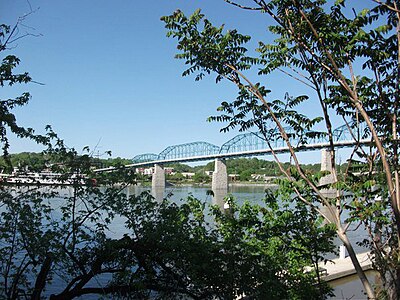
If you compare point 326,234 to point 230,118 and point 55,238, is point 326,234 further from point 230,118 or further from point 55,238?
point 55,238

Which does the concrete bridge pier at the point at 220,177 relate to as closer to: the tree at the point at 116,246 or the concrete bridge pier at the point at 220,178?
the concrete bridge pier at the point at 220,178

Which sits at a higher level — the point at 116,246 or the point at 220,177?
the point at 220,177

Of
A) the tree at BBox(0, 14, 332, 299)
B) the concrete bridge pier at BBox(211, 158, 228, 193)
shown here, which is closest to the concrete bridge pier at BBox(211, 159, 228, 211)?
the concrete bridge pier at BBox(211, 158, 228, 193)

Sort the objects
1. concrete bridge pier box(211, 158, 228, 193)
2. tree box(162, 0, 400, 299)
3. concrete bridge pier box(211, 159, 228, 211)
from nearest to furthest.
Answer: tree box(162, 0, 400, 299) < concrete bridge pier box(211, 159, 228, 211) < concrete bridge pier box(211, 158, 228, 193)

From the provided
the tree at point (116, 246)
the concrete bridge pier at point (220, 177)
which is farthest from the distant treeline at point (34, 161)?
the concrete bridge pier at point (220, 177)

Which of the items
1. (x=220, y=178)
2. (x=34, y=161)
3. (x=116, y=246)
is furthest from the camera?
(x=220, y=178)

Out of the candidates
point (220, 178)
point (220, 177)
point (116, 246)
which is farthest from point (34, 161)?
point (220, 177)

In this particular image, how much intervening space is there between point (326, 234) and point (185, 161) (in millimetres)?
59052

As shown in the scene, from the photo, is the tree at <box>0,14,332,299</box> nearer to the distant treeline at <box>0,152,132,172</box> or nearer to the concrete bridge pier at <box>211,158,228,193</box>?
the distant treeline at <box>0,152,132,172</box>

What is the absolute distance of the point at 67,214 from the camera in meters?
3.79

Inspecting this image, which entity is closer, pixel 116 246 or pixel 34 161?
pixel 116 246

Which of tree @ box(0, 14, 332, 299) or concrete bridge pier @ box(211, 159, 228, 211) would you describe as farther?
concrete bridge pier @ box(211, 159, 228, 211)

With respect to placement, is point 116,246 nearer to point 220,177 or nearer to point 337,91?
point 337,91

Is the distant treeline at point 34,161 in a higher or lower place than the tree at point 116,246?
higher
